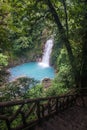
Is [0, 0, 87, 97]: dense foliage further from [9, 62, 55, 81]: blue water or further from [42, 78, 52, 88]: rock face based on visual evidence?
[9, 62, 55, 81]: blue water

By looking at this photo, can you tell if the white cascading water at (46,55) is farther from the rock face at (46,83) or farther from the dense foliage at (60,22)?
the dense foliage at (60,22)

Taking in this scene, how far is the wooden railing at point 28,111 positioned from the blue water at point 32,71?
10.8m

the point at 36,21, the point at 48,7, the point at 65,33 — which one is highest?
the point at 48,7

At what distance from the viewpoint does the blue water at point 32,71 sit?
1847 cm

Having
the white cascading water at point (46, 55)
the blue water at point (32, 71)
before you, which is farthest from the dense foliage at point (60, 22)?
the white cascading water at point (46, 55)

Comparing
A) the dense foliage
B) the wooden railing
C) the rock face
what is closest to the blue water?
the rock face

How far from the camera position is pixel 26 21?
7582mm

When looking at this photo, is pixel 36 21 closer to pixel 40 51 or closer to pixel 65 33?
pixel 65 33

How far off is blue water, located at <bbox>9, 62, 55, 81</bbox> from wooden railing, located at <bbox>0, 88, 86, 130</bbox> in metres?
10.8

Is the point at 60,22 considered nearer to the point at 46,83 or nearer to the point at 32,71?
the point at 46,83

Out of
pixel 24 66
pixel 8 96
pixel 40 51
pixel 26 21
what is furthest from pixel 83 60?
pixel 40 51

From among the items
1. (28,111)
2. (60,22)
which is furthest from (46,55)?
(28,111)

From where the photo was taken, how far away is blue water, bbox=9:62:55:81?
18.5 meters

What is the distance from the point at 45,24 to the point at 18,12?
1.30 m
